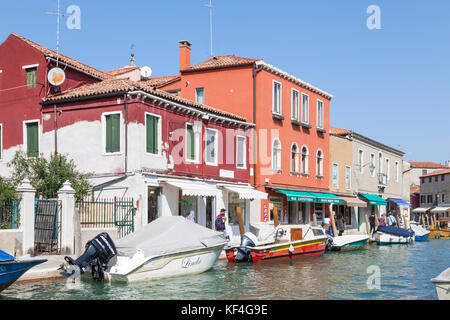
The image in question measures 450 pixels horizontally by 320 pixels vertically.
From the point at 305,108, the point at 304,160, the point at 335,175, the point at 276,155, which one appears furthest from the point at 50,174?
the point at 335,175

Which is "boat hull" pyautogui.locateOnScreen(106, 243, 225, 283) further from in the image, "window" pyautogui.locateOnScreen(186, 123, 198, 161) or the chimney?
the chimney

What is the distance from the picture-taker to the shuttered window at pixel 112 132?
19.1 meters

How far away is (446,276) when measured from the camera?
9.02m

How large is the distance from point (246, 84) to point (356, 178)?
541 inches

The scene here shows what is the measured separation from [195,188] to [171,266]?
20.7 ft

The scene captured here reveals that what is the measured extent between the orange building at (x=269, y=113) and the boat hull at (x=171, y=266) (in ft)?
34.2

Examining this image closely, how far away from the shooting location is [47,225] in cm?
1580

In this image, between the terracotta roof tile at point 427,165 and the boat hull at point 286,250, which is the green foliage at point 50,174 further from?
the terracotta roof tile at point 427,165

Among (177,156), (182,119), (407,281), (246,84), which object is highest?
(246,84)

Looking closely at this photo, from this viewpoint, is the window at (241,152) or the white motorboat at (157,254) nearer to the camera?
the white motorboat at (157,254)

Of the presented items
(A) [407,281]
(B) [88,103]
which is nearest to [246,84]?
(B) [88,103]

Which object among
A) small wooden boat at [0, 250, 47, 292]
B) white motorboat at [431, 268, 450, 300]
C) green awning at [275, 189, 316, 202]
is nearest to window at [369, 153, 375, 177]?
green awning at [275, 189, 316, 202]

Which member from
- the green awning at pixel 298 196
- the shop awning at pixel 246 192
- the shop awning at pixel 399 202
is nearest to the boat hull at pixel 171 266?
the shop awning at pixel 246 192
